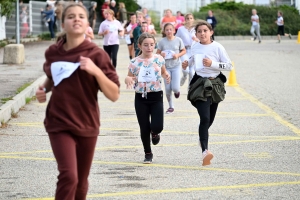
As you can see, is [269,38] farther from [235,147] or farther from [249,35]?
[235,147]

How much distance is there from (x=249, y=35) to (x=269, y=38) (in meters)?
1.62

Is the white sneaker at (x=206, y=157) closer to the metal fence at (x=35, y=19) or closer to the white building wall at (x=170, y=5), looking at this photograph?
the metal fence at (x=35, y=19)

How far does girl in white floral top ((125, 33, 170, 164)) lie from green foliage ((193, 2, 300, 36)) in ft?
139

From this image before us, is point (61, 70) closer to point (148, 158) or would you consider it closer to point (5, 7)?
point (148, 158)

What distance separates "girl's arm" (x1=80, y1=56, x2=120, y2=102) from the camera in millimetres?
5781

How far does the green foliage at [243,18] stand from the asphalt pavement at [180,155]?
3517cm

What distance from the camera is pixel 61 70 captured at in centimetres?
601

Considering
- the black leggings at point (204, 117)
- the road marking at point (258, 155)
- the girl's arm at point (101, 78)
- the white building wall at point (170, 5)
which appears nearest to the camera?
the girl's arm at point (101, 78)

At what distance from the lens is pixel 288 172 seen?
30.3 feet

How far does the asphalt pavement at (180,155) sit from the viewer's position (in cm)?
834

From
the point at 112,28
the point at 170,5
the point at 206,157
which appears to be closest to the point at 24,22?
the point at 170,5

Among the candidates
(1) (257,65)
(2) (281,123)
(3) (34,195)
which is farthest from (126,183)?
(1) (257,65)

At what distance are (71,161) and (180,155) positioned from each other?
4862 millimetres

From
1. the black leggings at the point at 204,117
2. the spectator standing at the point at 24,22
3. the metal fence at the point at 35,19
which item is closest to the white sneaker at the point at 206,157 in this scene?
the black leggings at the point at 204,117
